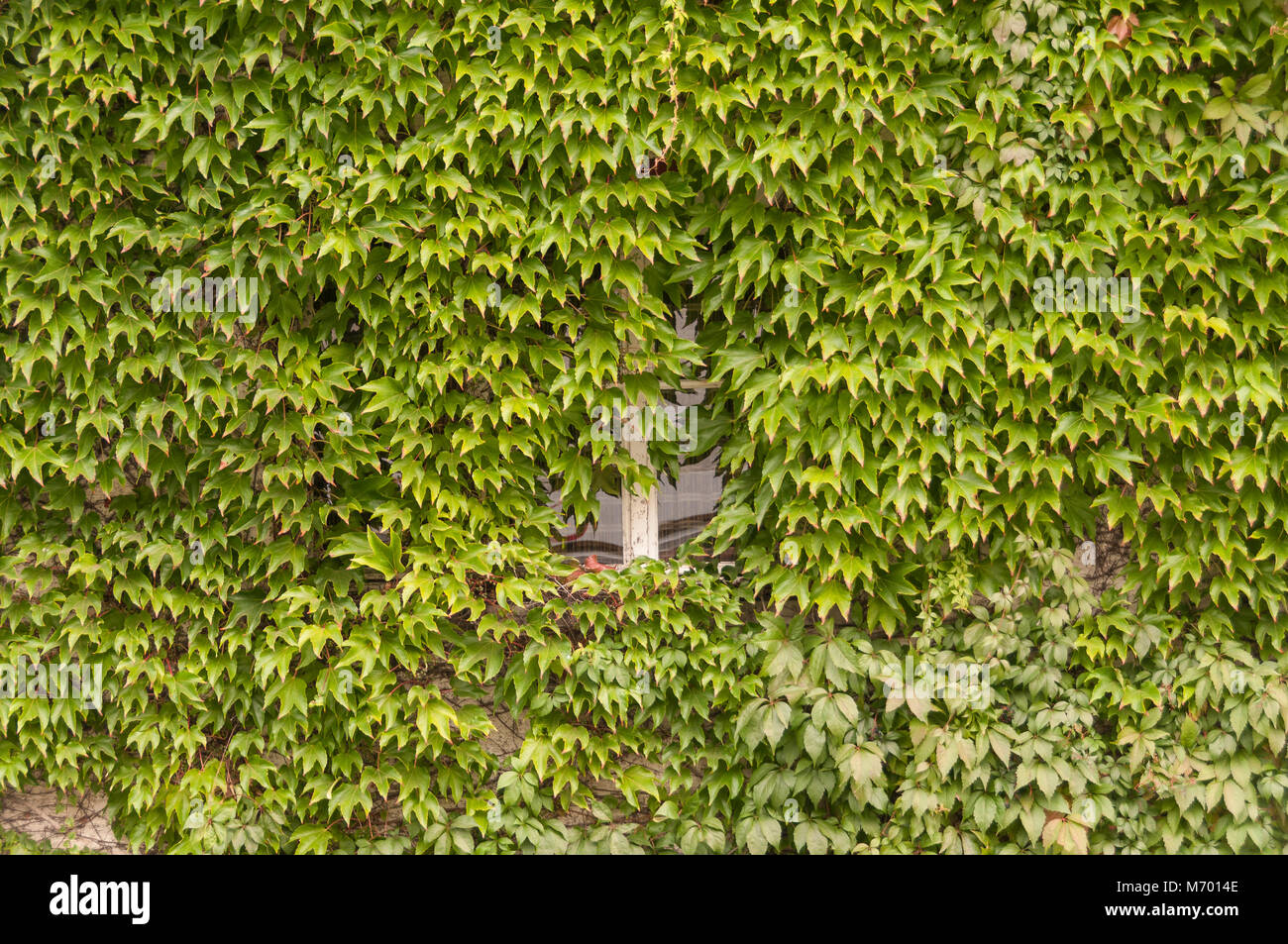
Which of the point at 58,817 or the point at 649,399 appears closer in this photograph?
the point at 649,399

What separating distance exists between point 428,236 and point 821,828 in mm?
2946

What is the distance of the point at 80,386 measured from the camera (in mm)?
3551

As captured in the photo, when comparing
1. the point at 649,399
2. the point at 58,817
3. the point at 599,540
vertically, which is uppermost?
the point at 649,399

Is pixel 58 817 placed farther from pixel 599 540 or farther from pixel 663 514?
pixel 663 514

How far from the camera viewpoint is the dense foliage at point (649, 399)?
3.47 metres

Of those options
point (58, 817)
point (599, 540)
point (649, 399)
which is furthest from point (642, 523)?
point (58, 817)

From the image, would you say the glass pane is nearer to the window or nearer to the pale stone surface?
the window

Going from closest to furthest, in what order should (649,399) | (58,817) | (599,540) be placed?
(649,399) → (58,817) → (599,540)

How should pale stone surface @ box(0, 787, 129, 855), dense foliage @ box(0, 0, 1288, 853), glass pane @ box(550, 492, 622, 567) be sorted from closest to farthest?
dense foliage @ box(0, 0, 1288, 853), pale stone surface @ box(0, 787, 129, 855), glass pane @ box(550, 492, 622, 567)

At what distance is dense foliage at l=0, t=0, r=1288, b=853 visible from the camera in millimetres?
3473

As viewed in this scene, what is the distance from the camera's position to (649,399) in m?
3.65

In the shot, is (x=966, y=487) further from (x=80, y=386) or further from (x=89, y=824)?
(x=89, y=824)

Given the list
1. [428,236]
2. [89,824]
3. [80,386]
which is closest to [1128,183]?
[428,236]

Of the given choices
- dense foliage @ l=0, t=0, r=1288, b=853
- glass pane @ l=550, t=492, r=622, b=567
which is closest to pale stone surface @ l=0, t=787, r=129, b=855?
dense foliage @ l=0, t=0, r=1288, b=853
